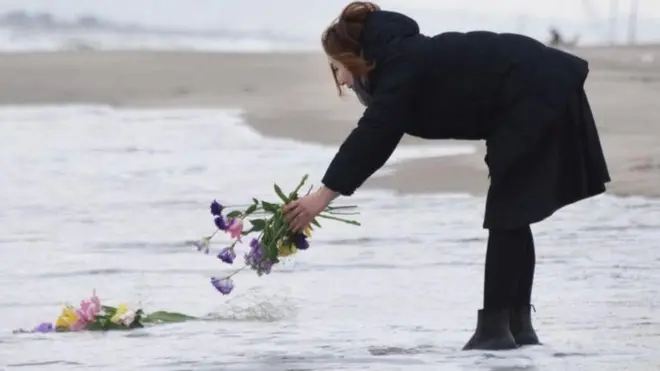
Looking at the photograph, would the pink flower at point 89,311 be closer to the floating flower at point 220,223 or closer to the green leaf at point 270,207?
the floating flower at point 220,223

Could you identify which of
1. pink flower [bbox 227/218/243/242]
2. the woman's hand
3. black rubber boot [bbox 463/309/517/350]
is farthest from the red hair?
black rubber boot [bbox 463/309/517/350]

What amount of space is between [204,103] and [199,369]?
16.1 m

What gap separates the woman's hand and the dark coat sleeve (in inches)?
1.2

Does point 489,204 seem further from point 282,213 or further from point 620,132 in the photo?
point 620,132

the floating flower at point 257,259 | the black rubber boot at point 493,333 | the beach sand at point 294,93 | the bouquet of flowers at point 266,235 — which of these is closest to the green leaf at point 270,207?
the bouquet of flowers at point 266,235

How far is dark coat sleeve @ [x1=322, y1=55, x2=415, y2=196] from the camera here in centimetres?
461

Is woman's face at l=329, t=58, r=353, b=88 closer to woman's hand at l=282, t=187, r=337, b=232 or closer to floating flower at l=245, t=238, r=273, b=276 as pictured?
woman's hand at l=282, t=187, r=337, b=232

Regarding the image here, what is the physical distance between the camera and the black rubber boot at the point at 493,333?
15.9 feet

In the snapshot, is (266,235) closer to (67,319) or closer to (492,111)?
(492,111)

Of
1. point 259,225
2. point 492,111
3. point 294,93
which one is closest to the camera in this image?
point 492,111

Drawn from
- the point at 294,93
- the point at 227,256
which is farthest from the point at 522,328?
the point at 294,93

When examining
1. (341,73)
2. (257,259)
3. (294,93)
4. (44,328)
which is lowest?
(44,328)

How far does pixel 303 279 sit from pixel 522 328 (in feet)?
6.00

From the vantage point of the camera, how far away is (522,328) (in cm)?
499
